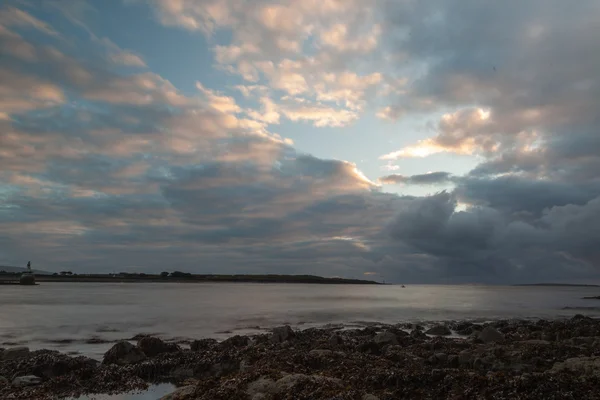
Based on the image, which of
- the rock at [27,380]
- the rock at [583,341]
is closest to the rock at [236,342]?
the rock at [27,380]

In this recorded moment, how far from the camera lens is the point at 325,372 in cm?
1273

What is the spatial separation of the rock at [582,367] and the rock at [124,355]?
15.2 m

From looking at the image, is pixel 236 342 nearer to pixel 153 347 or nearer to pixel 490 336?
pixel 153 347

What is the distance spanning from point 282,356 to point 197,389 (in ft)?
16.1

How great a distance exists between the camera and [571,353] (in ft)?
51.3

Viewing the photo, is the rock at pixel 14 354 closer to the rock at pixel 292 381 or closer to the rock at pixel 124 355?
the rock at pixel 124 355

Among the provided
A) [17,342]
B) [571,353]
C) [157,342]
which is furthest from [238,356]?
[17,342]

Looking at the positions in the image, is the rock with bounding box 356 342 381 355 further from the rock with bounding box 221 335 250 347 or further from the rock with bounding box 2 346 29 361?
the rock with bounding box 2 346 29 361

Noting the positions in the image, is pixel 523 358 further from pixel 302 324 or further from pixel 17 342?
pixel 17 342

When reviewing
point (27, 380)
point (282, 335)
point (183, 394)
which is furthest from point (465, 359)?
point (27, 380)

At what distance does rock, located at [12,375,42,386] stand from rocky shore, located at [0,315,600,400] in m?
0.03

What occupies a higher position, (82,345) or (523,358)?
(523,358)

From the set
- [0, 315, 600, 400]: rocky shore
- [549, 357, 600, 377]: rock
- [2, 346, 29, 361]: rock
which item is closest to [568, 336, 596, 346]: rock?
[0, 315, 600, 400]: rocky shore

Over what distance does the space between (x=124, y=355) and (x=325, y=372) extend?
9.74 metres
